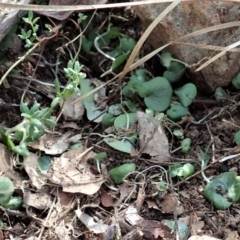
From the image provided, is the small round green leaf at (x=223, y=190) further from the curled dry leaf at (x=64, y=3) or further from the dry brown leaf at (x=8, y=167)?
the curled dry leaf at (x=64, y=3)

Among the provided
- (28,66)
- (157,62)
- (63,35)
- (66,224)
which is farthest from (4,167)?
(157,62)

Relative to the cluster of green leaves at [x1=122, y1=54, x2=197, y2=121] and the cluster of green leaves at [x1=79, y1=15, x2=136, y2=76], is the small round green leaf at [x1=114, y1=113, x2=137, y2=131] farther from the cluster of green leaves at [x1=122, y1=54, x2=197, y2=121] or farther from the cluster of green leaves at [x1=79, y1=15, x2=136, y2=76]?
the cluster of green leaves at [x1=79, y1=15, x2=136, y2=76]

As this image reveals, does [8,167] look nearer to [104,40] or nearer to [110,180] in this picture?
[110,180]

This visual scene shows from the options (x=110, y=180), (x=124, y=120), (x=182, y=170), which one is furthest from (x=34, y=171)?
(x=182, y=170)

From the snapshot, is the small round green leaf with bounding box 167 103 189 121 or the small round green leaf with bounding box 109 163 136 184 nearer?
the small round green leaf with bounding box 109 163 136 184

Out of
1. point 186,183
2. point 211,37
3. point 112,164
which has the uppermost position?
point 211,37

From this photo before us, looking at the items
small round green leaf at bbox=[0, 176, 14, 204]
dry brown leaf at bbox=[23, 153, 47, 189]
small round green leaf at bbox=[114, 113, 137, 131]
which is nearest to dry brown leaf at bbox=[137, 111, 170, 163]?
small round green leaf at bbox=[114, 113, 137, 131]

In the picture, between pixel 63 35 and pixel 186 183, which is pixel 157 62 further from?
pixel 186 183
